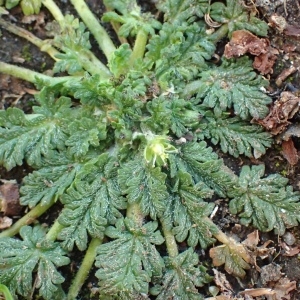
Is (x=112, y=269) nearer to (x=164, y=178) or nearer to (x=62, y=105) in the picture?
(x=164, y=178)

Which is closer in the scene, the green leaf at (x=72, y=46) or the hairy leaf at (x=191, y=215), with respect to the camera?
the hairy leaf at (x=191, y=215)

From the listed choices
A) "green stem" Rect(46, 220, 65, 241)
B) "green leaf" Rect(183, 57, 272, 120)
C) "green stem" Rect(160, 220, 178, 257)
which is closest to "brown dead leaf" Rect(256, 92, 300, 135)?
"green leaf" Rect(183, 57, 272, 120)

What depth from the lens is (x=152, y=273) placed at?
325 centimetres

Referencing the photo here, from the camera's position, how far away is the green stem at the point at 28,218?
11.3 feet

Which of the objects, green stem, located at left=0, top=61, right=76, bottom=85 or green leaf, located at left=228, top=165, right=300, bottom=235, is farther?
green stem, located at left=0, top=61, right=76, bottom=85

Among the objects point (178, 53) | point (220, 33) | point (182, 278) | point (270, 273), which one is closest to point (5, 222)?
point (182, 278)

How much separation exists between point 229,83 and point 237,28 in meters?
0.37

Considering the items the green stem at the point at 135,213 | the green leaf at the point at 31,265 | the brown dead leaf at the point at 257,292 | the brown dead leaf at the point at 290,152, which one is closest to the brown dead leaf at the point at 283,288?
the brown dead leaf at the point at 257,292

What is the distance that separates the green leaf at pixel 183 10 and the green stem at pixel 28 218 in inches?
53.9

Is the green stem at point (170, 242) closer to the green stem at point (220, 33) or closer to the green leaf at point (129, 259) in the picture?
the green leaf at point (129, 259)

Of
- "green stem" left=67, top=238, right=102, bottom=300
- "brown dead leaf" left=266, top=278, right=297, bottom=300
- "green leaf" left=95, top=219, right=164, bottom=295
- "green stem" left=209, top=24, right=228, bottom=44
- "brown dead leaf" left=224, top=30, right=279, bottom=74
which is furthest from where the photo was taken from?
"green stem" left=209, top=24, right=228, bottom=44

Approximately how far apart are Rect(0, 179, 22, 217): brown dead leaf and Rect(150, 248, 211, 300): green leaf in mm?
958

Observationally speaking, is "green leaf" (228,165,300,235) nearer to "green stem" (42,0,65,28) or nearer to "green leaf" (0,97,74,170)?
"green leaf" (0,97,74,170)

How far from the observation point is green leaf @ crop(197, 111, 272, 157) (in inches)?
138
